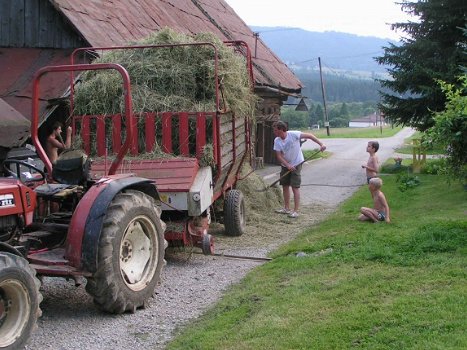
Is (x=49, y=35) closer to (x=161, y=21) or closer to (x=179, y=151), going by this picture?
(x=161, y=21)

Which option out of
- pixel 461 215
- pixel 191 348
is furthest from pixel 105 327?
pixel 461 215

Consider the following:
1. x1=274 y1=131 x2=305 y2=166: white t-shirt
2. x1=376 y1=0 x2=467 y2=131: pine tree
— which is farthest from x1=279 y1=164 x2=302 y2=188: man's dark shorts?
x1=376 y1=0 x2=467 y2=131: pine tree

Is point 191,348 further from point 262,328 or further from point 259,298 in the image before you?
point 259,298

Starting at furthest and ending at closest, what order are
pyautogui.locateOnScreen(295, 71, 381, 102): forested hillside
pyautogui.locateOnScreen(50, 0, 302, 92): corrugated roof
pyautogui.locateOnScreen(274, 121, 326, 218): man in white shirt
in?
pyautogui.locateOnScreen(295, 71, 381, 102): forested hillside → pyautogui.locateOnScreen(50, 0, 302, 92): corrugated roof → pyautogui.locateOnScreen(274, 121, 326, 218): man in white shirt

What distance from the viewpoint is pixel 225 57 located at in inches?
355

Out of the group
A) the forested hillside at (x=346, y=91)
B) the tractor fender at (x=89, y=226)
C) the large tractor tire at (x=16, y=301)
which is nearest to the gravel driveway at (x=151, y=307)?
the large tractor tire at (x=16, y=301)

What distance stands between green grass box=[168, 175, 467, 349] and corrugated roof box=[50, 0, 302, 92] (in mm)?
6246

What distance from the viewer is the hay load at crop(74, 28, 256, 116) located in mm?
8415

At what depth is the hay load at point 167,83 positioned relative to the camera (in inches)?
331

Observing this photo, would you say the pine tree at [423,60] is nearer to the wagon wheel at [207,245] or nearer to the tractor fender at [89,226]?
the wagon wheel at [207,245]

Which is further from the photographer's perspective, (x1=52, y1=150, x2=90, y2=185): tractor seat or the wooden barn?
the wooden barn

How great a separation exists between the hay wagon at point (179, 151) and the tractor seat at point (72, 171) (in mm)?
962

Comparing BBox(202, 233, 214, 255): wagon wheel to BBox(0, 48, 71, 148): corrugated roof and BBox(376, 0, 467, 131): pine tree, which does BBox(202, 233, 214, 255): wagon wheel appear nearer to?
BBox(0, 48, 71, 148): corrugated roof

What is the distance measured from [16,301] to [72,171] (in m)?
1.61
